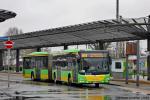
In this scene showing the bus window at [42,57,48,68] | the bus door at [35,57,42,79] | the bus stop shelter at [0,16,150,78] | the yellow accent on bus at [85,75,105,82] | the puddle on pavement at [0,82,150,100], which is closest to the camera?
the puddle on pavement at [0,82,150,100]

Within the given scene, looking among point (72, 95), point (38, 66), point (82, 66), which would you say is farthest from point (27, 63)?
point (72, 95)

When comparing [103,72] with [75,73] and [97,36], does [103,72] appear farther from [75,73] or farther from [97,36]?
[97,36]

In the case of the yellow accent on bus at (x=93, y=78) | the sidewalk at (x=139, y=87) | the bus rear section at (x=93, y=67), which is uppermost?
the bus rear section at (x=93, y=67)

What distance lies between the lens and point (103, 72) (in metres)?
32.6

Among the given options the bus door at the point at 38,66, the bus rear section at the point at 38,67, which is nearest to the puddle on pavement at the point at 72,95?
the bus rear section at the point at 38,67

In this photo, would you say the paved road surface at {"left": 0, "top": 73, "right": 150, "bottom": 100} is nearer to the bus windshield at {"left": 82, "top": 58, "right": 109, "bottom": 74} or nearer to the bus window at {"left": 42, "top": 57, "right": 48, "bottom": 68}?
the bus windshield at {"left": 82, "top": 58, "right": 109, "bottom": 74}

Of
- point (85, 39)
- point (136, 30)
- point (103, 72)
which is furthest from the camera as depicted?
point (85, 39)

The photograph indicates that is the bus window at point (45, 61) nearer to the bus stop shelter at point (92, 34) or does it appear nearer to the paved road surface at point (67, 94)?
the bus stop shelter at point (92, 34)

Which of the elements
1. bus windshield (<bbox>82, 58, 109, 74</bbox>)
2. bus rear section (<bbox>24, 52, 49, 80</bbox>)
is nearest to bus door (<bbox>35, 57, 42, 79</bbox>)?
bus rear section (<bbox>24, 52, 49, 80</bbox>)

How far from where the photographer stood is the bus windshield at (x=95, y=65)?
3234 centimetres

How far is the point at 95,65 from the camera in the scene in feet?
107

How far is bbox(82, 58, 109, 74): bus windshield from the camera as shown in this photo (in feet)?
106

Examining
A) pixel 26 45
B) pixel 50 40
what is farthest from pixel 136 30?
pixel 26 45

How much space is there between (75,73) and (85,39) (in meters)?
14.0
